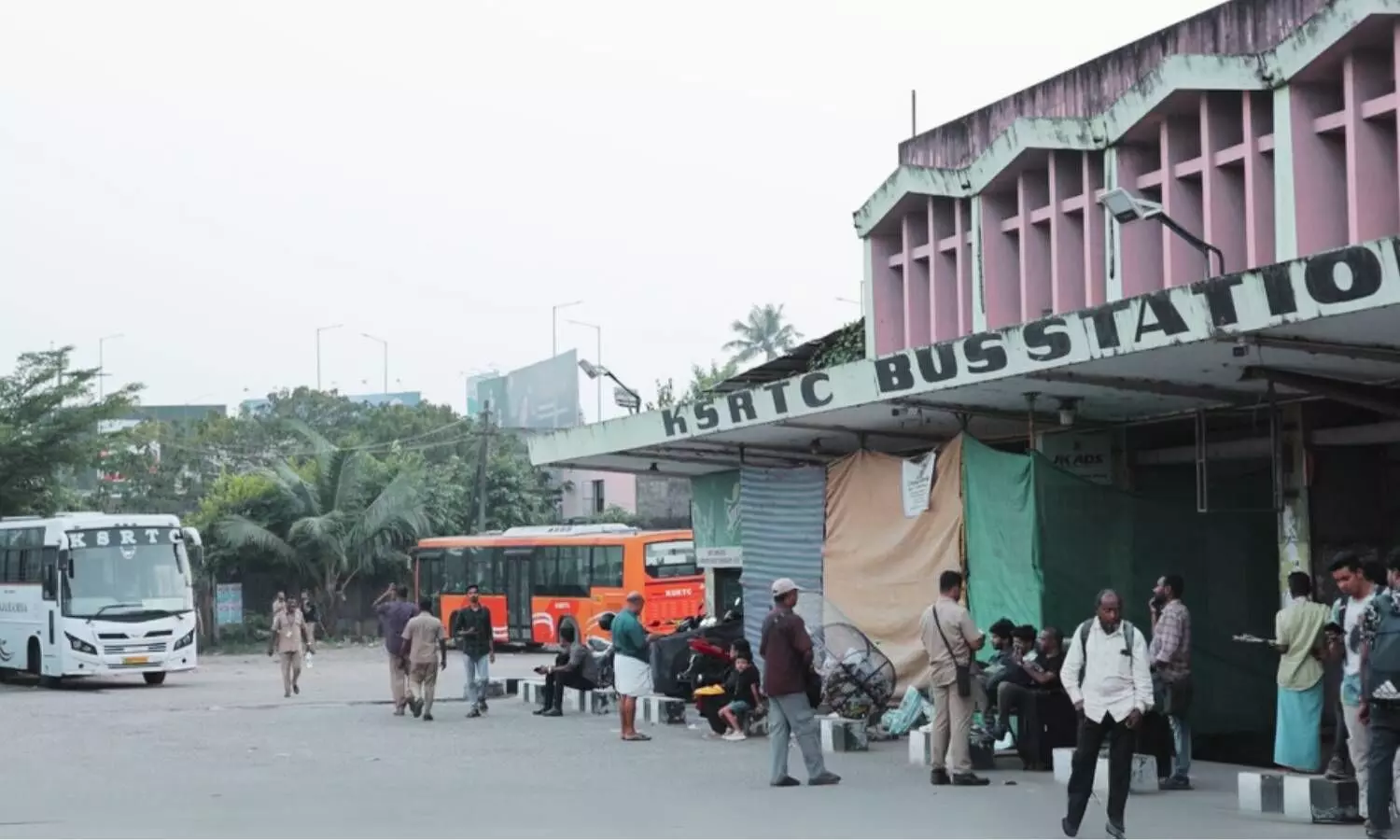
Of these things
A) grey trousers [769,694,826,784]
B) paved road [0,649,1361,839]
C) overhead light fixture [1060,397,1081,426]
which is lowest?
paved road [0,649,1361,839]

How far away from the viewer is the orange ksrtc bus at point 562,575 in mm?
38188

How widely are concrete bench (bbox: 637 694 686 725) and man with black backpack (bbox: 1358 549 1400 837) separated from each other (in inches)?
427

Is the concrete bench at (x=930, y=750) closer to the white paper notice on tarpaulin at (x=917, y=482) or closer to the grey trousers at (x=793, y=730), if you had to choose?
the grey trousers at (x=793, y=730)

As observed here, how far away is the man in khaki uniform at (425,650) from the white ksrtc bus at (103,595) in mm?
10353

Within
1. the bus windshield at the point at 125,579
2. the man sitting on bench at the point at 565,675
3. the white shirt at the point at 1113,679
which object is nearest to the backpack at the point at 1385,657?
the white shirt at the point at 1113,679

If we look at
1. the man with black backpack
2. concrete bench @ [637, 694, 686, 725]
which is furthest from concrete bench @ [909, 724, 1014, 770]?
concrete bench @ [637, 694, 686, 725]

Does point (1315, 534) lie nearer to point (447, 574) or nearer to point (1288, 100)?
point (1288, 100)

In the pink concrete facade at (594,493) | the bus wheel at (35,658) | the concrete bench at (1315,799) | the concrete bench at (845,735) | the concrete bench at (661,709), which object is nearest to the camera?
the concrete bench at (1315,799)

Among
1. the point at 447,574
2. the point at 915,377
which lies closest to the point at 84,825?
the point at 915,377

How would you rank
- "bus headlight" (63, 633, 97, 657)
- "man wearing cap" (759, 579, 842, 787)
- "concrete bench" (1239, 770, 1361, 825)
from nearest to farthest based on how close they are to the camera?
"concrete bench" (1239, 770, 1361, 825) < "man wearing cap" (759, 579, 842, 787) < "bus headlight" (63, 633, 97, 657)

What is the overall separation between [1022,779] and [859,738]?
8.52 ft

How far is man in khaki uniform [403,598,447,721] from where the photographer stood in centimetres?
2136

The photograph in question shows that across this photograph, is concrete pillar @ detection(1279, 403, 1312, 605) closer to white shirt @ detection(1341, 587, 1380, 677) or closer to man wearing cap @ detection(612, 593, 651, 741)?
white shirt @ detection(1341, 587, 1380, 677)

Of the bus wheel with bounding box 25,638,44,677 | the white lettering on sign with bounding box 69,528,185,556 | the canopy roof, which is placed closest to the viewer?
the canopy roof
